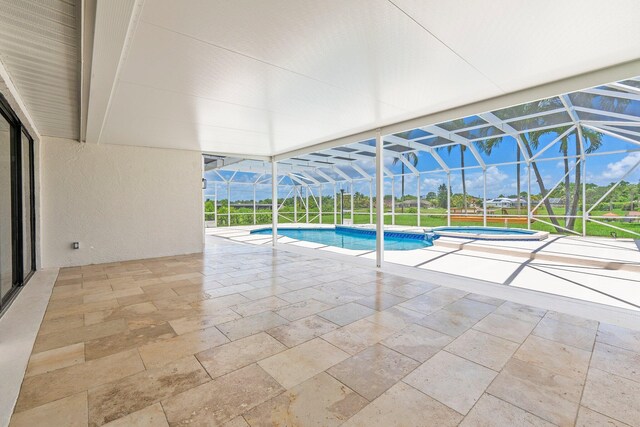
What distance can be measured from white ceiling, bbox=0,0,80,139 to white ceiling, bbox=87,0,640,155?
0.22 metres

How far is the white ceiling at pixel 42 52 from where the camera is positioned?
198 centimetres

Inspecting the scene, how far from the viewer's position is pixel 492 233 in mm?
10586

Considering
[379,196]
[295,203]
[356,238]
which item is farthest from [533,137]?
[295,203]

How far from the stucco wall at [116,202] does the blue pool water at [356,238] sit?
4587 millimetres

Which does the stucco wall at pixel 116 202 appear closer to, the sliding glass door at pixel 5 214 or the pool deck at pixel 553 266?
the sliding glass door at pixel 5 214

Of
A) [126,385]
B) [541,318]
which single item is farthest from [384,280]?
[126,385]

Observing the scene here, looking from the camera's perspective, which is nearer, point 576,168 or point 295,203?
point 576,168

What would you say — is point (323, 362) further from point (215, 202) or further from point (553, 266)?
point (215, 202)

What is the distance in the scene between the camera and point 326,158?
10.7 meters

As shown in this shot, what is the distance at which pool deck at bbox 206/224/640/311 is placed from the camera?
3.83m

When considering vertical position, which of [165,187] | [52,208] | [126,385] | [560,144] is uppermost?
[560,144]

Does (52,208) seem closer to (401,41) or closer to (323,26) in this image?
(323,26)

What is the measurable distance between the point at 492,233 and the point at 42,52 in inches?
467

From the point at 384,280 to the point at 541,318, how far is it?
1.94m
